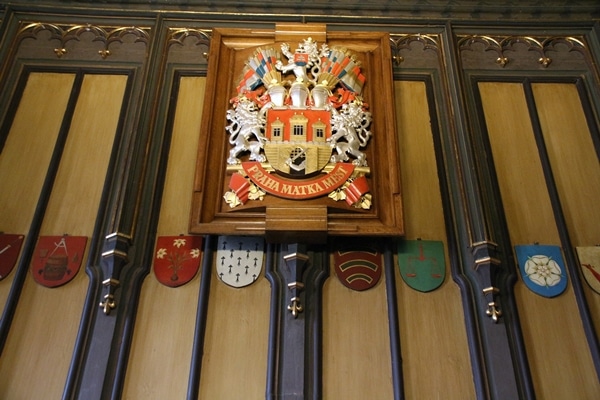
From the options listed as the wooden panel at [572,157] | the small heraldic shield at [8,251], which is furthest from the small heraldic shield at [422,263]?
the small heraldic shield at [8,251]

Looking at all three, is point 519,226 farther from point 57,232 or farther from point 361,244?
point 57,232

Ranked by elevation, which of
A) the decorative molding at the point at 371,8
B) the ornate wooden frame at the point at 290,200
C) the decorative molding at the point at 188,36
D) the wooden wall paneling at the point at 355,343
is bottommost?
the wooden wall paneling at the point at 355,343

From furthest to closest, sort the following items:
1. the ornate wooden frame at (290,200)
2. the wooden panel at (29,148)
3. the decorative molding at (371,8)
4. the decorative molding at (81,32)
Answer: the decorative molding at (371,8) → the decorative molding at (81,32) → the wooden panel at (29,148) → the ornate wooden frame at (290,200)

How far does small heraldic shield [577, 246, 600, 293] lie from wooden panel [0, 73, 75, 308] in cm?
415

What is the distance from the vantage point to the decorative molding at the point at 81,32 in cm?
538

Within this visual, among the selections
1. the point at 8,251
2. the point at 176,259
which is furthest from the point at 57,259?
the point at 176,259

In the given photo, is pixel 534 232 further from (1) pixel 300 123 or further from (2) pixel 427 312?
(1) pixel 300 123

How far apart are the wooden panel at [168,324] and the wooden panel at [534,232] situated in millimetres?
2338

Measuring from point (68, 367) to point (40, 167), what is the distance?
1.71m

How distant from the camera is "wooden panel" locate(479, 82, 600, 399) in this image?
12.6 feet

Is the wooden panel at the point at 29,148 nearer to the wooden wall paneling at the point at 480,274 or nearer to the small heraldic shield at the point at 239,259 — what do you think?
the small heraldic shield at the point at 239,259

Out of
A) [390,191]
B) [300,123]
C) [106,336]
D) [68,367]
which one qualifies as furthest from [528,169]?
[68,367]

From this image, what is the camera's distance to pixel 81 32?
214 inches

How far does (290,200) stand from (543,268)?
192 centimetres
